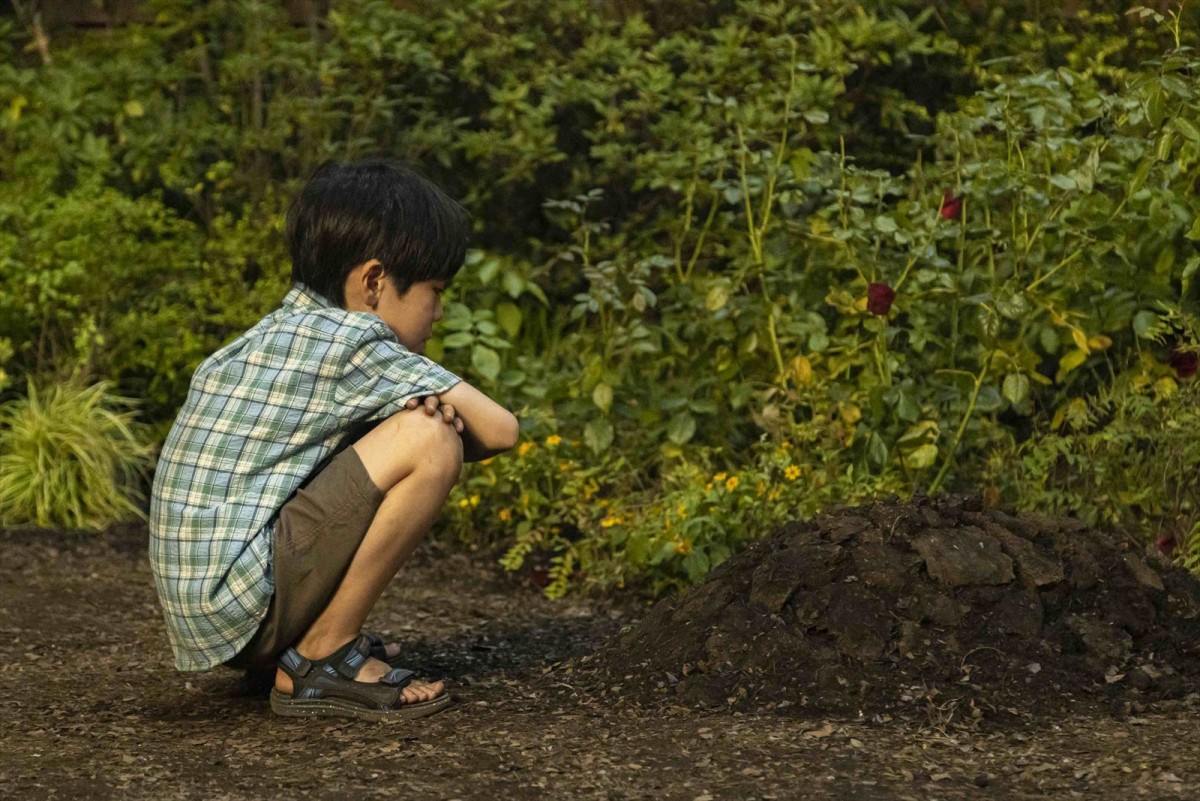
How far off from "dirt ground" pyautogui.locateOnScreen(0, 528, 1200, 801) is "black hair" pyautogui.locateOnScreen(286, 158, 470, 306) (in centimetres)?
93

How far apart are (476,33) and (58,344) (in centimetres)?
210

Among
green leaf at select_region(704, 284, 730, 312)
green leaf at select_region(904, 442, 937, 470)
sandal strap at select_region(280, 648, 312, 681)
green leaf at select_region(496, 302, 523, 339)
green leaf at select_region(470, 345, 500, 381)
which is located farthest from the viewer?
green leaf at select_region(496, 302, 523, 339)

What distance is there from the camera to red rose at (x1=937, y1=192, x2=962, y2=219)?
425 cm

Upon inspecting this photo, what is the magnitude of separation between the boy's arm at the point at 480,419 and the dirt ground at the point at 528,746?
556 mm

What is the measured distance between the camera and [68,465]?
18.4 ft

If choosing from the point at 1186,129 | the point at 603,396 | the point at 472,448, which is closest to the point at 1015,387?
the point at 1186,129

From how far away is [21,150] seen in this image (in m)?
6.46

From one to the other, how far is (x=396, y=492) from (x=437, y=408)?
0.19m

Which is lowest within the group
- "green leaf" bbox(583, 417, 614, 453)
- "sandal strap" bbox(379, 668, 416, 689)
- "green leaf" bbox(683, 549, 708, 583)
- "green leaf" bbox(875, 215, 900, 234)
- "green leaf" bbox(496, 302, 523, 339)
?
"green leaf" bbox(683, 549, 708, 583)

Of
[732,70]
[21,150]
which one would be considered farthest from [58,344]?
[732,70]

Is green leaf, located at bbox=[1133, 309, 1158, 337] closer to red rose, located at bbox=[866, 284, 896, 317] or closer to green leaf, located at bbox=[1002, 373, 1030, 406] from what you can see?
green leaf, located at bbox=[1002, 373, 1030, 406]

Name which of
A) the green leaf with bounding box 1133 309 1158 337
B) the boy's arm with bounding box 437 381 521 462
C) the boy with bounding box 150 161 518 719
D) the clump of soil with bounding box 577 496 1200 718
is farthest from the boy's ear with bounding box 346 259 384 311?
the green leaf with bounding box 1133 309 1158 337

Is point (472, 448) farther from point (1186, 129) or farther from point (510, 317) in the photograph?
point (510, 317)

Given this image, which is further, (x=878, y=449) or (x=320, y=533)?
(x=878, y=449)
